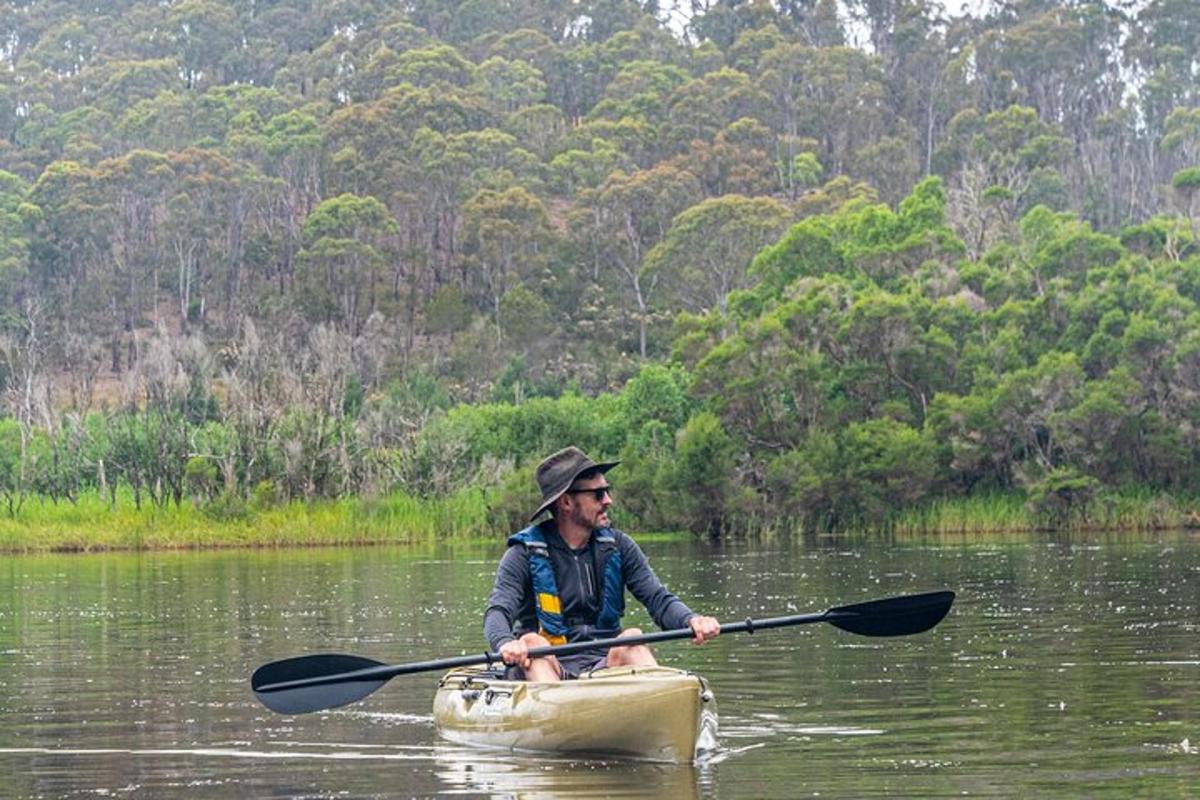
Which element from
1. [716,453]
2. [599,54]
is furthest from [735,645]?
[599,54]

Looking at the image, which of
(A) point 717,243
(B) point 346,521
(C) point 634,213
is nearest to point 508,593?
(B) point 346,521

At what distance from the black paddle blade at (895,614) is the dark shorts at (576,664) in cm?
131

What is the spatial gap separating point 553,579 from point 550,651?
A: 0.58 metres

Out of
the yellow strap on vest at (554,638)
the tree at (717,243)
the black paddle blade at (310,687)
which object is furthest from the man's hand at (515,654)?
the tree at (717,243)

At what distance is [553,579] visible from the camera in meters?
11.6

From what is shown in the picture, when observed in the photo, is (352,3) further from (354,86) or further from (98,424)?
(98,424)

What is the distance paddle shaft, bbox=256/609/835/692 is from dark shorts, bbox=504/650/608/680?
8.7 inches

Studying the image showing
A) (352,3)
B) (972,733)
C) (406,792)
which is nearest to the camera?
(406,792)

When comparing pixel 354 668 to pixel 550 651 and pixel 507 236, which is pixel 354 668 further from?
pixel 507 236

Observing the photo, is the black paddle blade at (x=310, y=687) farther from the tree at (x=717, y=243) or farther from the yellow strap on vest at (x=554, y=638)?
the tree at (x=717, y=243)

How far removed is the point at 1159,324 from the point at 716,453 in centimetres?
917

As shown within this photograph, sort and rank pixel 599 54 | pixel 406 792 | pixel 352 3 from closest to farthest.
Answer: pixel 406 792, pixel 599 54, pixel 352 3

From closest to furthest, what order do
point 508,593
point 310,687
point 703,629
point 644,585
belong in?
1. point 703,629
2. point 508,593
3. point 644,585
4. point 310,687

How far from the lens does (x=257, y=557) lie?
36.5m
